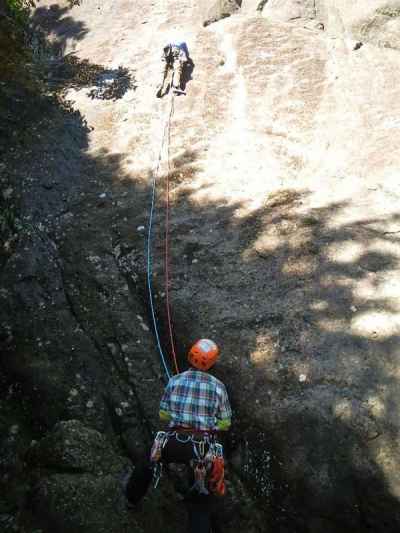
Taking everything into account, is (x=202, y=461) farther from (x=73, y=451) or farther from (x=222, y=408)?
(x=73, y=451)

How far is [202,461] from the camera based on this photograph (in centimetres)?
390

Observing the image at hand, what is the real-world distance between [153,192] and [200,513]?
5.93 meters

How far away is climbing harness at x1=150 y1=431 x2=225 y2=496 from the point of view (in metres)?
3.90

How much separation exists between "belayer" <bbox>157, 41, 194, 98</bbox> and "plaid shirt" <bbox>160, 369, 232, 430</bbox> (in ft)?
29.1

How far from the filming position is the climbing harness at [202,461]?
390 centimetres

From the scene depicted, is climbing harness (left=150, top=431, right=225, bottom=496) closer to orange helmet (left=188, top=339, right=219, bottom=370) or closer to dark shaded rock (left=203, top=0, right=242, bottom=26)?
orange helmet (left=188, top=339, right=219, bottom=370)

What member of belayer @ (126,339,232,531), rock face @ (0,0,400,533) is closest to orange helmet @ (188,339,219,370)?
belayer @ (126,339,232,531)

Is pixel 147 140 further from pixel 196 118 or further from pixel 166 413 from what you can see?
pixel 166 413

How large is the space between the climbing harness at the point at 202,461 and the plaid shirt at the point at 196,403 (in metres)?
0.13

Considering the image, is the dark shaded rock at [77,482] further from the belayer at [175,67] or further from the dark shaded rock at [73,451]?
the belayer at [175,67]

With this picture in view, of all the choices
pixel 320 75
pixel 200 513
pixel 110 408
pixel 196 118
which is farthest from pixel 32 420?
pixel 320 75

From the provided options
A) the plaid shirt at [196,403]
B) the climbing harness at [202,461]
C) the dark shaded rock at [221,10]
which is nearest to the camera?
the climbing harness at [202,461]

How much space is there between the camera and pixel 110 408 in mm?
5410

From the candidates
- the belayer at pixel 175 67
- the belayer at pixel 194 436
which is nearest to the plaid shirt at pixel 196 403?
the belayer at pixel 194 436
